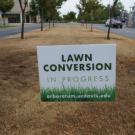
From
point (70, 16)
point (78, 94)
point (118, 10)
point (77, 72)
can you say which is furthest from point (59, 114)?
point (70, 16)

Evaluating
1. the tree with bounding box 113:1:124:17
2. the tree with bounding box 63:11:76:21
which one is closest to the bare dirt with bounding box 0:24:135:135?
the tree with bounding box 113:1:124:17

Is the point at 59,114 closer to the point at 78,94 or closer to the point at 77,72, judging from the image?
the point at 78,94

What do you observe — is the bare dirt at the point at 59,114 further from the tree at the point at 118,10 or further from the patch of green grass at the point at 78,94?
the tree at the point at 118,10

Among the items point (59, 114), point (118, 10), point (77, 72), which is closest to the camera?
point (77, 72)

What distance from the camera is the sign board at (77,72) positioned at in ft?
18.1

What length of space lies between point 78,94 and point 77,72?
0.30m

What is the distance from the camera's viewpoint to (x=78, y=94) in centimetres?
563

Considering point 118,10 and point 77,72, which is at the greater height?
point 77,72

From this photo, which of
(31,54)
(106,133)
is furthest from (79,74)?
(31,54)

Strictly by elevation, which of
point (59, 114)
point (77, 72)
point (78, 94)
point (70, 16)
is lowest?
point (70, 16)

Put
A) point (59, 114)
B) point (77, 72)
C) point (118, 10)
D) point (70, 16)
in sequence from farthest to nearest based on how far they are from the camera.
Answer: point (70, 16) < point (118, 10) < point (59, 114) < point (77, 72)

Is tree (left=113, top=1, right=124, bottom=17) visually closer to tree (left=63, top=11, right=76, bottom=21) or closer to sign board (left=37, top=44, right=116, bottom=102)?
tree (left=63, top=11, right=76, bottom=21)

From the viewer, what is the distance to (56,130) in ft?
22.7

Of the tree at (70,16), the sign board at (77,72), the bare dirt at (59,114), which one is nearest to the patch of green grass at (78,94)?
the sign board at (77,72)
